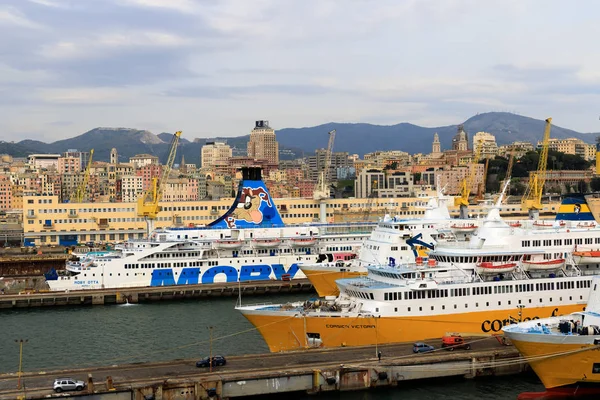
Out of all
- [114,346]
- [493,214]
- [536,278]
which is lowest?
[114,346]

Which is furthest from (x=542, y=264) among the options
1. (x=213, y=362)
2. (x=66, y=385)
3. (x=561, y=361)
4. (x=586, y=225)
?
(x=66, y=385)

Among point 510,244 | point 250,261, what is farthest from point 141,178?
point 510,244

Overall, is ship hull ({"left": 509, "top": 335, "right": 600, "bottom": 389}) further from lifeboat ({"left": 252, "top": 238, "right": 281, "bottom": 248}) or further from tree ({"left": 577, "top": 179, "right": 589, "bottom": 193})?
tree ({"left": 577, "top": 179, "right": 589, "bottom": 193})

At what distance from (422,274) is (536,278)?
4904 mm

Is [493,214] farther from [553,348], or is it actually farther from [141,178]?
[141,178]

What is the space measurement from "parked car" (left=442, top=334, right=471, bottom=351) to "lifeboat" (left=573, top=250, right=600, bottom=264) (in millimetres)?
7683

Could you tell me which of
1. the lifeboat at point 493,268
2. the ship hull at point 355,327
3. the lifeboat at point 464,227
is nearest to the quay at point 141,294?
the lifeboat at point 464,227

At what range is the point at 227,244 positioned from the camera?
160 feet

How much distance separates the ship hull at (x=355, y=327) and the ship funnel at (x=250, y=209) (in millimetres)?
22129

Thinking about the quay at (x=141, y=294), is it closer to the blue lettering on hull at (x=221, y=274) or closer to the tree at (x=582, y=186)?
the blue lettering on hull at (x=221, y=274)

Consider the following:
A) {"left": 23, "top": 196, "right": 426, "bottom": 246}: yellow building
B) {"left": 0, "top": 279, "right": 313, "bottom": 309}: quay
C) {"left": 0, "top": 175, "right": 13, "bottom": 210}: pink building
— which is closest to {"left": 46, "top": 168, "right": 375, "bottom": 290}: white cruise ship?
{"left": 0, "top": 279, "right": 313, "bottom": 309}: quay

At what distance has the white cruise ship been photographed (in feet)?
153

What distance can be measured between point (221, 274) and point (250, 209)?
542 cm

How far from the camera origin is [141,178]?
14250 cm
